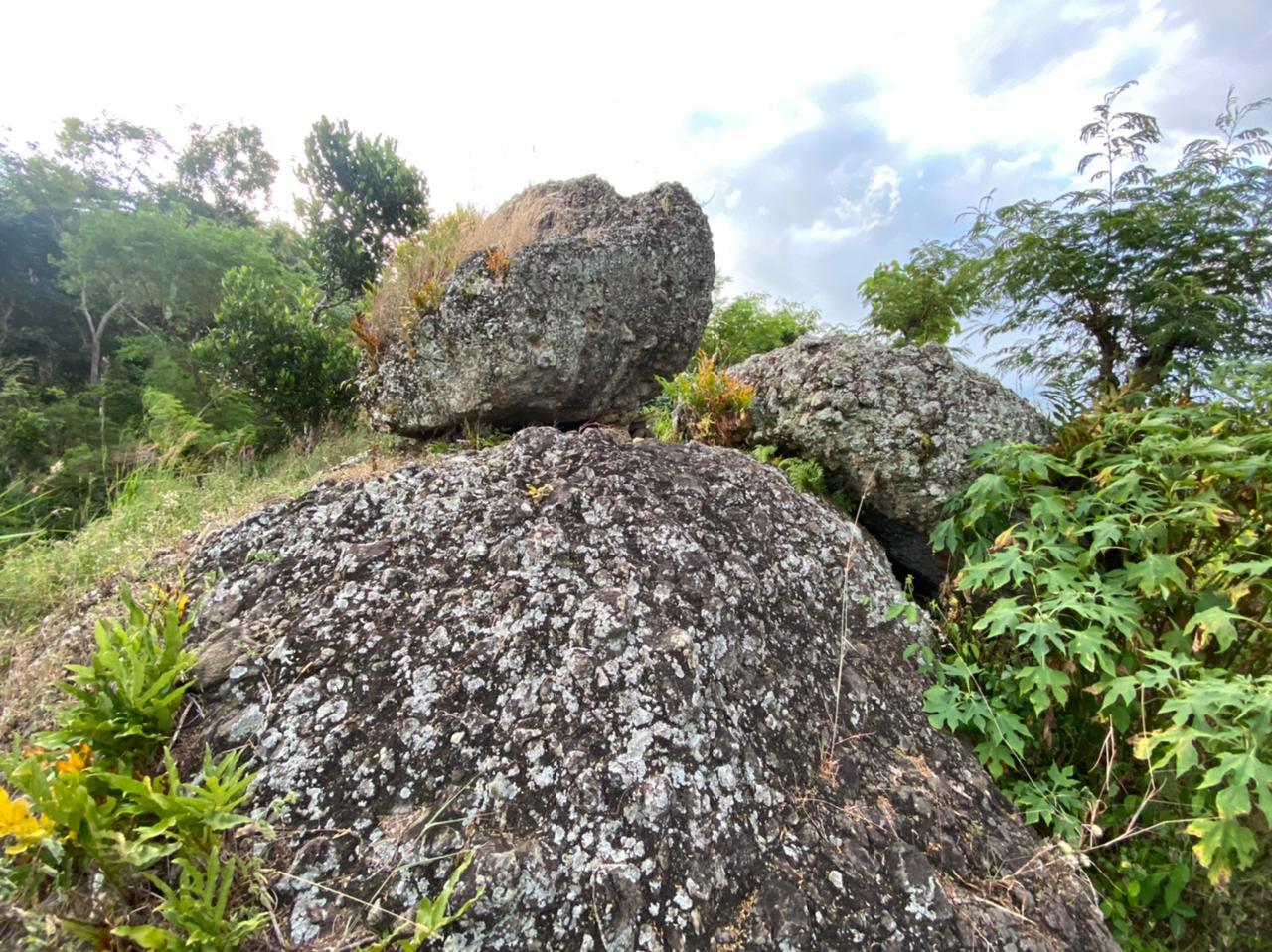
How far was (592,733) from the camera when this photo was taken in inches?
88.5

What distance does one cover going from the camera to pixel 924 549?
161 inches

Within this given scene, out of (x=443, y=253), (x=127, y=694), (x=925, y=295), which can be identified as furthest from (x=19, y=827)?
(x=925, y=295)

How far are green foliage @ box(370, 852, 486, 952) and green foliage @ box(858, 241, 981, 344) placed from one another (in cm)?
622

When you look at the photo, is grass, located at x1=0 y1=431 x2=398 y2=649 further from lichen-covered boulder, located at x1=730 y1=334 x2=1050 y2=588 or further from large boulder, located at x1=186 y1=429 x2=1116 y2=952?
lichen-covered boulder, located at x1=730 y1=334 x2=1050 y2=588

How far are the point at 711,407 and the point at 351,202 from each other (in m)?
9.78

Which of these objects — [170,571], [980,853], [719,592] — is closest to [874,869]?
[980,853]

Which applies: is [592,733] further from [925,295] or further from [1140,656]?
[925,295]

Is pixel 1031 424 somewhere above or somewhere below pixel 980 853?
above

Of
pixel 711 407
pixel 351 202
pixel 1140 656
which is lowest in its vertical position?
pixel 1140 656

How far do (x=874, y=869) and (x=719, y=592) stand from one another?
1.32 meters

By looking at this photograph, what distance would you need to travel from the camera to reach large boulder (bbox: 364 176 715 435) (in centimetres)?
493

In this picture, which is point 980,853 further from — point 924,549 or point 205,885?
point 205,885

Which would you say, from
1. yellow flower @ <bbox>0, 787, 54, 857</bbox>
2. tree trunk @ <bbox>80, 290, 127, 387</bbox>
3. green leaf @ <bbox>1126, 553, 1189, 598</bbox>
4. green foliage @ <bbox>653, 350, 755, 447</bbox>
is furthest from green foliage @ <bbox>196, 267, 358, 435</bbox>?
A: tree trunk @ <bbox>80, 290, 127, 387</bbox>

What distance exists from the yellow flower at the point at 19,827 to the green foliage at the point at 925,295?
6914mm
